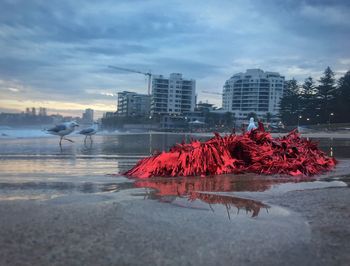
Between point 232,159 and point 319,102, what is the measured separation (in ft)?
343

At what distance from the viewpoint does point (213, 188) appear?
538 cm

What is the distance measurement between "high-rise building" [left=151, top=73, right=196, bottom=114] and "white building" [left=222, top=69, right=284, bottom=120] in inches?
722

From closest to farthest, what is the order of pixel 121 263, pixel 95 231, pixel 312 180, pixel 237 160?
pixel 121 263
pixel 95 231
pixel 312 180
pixel 237 160

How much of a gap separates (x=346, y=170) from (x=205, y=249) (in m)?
5.88

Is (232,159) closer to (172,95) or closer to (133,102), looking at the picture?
(133,102)

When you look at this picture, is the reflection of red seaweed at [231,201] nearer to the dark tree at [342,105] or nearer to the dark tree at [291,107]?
the dark tree at [342,105]

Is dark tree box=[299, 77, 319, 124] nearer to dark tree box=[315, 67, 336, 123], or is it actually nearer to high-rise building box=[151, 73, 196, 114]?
dark tree box=[315, 67, 336, 123]

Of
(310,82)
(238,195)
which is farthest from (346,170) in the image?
(310,82)

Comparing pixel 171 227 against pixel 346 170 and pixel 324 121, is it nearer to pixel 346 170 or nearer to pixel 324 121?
pixel 346 170

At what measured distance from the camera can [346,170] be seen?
8.01 meters

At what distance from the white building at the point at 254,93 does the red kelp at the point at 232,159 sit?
6495 inches

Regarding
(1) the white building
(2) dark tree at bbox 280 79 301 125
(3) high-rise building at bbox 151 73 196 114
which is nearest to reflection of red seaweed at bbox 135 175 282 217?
(2) dark tree at bbox 280 79 301 125

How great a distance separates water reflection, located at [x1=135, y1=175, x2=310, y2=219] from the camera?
4379mm

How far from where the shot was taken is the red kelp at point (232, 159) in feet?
22.3
